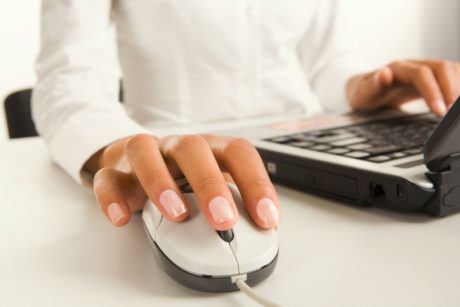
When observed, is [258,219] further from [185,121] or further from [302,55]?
[302,55]

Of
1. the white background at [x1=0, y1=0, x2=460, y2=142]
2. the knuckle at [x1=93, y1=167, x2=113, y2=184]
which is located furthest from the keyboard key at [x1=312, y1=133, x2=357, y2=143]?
the white background at [x1=0, y1=0, x2=460, y2=142]

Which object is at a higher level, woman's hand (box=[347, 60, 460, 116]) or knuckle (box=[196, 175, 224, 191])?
knuckle (box=[196, 175, 224, 191])

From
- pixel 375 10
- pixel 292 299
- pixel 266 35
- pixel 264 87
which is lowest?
pixel 375 10

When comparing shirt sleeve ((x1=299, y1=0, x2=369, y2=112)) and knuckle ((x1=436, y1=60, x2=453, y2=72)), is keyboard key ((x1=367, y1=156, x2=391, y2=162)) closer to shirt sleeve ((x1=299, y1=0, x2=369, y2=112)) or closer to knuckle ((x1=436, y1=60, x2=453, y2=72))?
knuckle ((x1=436, y1=60, x2=453, y2=72))

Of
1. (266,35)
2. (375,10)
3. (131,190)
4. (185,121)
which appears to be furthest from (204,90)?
(375,10)

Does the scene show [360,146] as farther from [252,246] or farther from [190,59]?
[190,59]

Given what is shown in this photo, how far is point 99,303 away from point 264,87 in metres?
0.81

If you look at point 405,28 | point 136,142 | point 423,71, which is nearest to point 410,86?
point 423,71

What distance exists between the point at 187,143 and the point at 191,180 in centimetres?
4

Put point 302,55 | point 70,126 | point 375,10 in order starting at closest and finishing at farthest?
point 70,126
point 302,55
point 375,10

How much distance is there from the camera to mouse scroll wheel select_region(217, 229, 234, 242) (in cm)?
29

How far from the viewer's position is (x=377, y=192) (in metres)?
0.40

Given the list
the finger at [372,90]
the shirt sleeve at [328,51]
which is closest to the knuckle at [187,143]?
the finger at [372,90]

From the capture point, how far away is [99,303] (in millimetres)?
279
